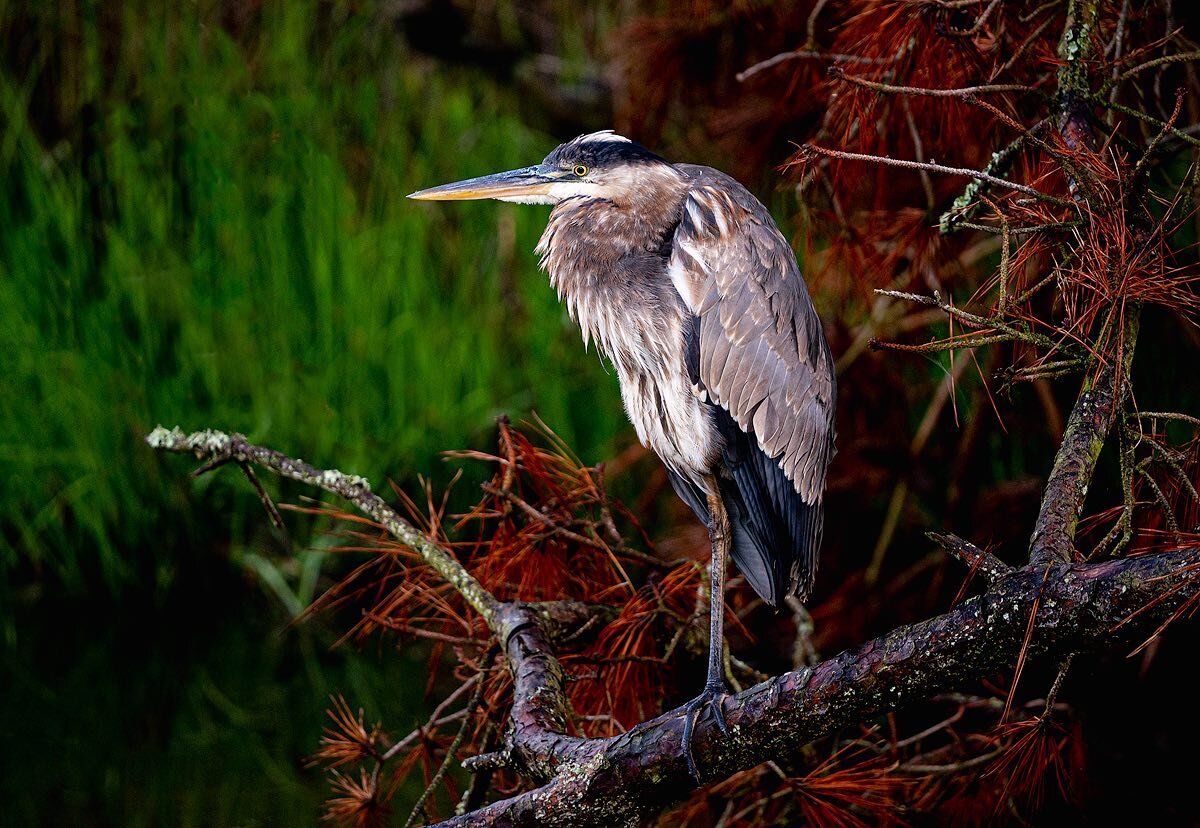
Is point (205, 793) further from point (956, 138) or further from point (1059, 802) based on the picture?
point (956, 138)

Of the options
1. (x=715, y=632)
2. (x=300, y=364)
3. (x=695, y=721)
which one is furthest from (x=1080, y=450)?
(x=300, y=364)

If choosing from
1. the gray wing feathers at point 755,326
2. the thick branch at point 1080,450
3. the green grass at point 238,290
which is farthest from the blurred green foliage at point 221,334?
the thick branch at point 1080,450

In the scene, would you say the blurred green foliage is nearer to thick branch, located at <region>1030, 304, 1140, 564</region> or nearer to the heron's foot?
the heron's foot

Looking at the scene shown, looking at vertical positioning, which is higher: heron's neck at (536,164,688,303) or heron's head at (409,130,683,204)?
heron's head at (409,130,683,204)

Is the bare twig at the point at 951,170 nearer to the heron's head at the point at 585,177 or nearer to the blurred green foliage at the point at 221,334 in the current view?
the heron's head at the point at 585,177

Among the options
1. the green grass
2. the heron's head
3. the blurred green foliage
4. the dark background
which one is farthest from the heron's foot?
the green grass

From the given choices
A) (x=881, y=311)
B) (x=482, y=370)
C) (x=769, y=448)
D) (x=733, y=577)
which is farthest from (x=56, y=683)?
(x=881, y=311)

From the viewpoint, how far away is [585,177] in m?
2.50

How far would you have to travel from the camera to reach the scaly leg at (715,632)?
166cm

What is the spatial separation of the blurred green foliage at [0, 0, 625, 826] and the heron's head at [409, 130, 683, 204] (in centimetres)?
154

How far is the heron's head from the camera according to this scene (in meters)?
2.42

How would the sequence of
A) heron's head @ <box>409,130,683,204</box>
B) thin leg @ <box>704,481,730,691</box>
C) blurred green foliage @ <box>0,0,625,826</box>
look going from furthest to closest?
blurred green foliage @ <box>0,0,625,826</box>, heron's head @ <box>409,130,683,204</box>, thin leg @ <box>704,481,730,691</box>

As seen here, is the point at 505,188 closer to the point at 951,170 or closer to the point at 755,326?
the point at 755,326

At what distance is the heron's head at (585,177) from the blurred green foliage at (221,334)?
1539 millimetres
